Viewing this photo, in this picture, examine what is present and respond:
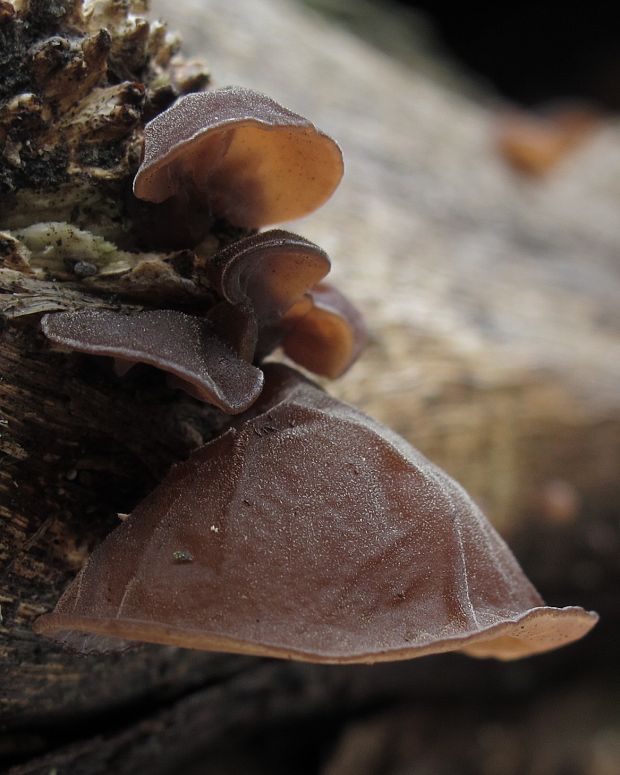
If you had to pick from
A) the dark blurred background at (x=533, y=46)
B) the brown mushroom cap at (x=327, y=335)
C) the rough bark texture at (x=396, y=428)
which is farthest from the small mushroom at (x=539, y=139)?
the brown mushroom cap at (x=327, y=335)

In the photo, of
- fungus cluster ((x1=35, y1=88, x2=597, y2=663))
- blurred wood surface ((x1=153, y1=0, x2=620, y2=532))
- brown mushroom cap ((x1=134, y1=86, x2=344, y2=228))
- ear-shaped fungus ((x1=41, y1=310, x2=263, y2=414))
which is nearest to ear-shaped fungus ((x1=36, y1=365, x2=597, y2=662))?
fungus cluster ((x1=35, y1=88, x2=597, y2=663))

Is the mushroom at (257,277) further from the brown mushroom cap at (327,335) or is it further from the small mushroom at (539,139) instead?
the small mushroom at (539,139)

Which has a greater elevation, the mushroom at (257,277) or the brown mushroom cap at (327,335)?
the mushroom at (257,277)

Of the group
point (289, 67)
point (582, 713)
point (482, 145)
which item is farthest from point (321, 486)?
point (482, 145)

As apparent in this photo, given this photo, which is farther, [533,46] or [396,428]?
[533,46]

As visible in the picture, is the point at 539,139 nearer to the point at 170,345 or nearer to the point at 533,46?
the point at 170,345

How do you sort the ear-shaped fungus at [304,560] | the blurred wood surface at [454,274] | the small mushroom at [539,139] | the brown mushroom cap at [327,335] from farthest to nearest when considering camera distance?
the small mushroom at [539,139] < the blurred wood surface at [454,274] < the brown mushroom cap at [327,335] < the ear-shaped fungus at [304,560]

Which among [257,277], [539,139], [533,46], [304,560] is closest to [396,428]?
[257,277]
